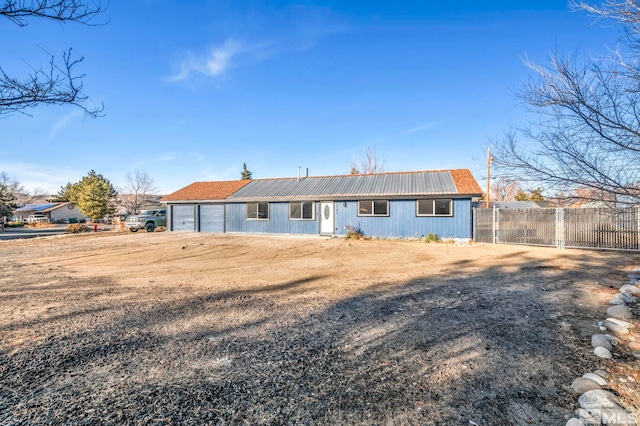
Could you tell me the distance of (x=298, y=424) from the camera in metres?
2.06

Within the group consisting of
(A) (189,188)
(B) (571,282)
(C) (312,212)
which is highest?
(A) (189,188)

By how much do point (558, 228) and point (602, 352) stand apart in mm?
11211

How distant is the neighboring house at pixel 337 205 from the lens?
14.8 meters

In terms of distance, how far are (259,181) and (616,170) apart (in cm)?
1968

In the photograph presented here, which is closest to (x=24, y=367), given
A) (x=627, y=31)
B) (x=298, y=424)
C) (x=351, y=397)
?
(x=298, y=424)

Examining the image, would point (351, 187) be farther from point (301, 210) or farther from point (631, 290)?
point (631, 290)

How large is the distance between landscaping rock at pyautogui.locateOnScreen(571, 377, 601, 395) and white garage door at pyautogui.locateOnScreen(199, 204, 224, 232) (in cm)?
1913

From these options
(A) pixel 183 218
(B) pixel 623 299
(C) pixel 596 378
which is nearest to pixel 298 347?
(C) pixel 596 378

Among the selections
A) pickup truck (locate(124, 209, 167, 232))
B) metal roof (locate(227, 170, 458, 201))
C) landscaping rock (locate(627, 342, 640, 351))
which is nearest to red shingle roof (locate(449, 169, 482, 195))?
metal roof (locate(227, 170, 458, 201))

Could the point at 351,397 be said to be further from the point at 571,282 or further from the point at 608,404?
the point at 571,282

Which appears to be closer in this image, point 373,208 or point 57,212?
point 373,208

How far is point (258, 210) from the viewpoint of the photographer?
18.7 meters

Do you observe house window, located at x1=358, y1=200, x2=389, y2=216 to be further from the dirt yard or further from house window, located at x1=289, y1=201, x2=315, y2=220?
the dirt yard

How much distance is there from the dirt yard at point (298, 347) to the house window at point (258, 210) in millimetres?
11485
